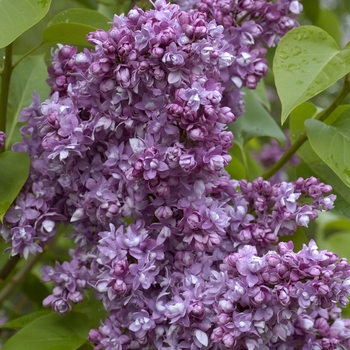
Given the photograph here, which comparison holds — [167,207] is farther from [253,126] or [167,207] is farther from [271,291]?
[253,126]

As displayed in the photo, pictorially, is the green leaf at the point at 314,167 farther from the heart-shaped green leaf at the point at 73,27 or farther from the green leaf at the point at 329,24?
the green leaf at the point at 329,24

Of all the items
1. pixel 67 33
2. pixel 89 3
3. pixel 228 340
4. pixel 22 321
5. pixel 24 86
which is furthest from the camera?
pixel 89 3

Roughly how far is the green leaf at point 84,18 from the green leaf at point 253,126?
42cm

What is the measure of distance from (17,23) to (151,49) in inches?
9.0

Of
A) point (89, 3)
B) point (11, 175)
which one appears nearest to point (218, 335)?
point (11, 175)

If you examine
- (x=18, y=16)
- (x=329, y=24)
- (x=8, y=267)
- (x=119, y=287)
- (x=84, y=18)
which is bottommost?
(x=329, y=24)

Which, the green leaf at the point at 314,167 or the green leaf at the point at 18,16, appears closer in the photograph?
the green leaf at the point at 18,16

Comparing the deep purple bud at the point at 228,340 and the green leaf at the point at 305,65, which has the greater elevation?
the green leaf at the point at 305,65

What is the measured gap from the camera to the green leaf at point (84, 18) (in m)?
1.24

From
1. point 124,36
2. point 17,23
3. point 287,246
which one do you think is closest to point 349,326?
point 287,246

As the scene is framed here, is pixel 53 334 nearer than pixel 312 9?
Yes

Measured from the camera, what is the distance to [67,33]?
3.83 ft

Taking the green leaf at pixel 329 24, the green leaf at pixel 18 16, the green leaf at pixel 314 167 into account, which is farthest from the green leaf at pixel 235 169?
the green leaf at pixel 329 24

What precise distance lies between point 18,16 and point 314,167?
0.69 m
